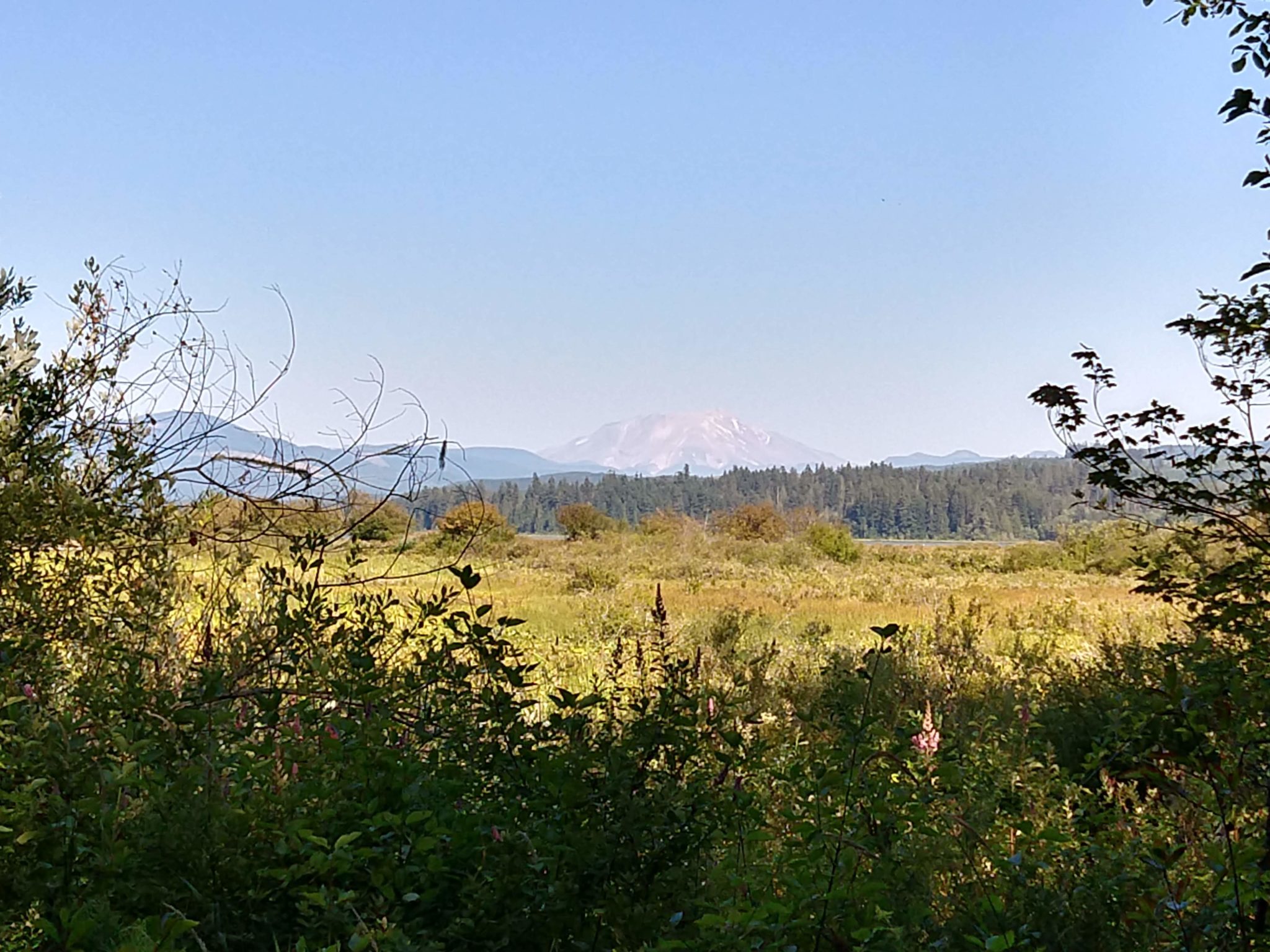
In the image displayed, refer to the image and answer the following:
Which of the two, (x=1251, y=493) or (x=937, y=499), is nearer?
(x=1251, y=493)

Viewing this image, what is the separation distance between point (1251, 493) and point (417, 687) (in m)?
3.01

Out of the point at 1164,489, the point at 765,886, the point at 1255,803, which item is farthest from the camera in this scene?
the point at 1164,489

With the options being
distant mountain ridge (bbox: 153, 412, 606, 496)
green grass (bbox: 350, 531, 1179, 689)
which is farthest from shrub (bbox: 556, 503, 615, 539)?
distant mountain ridge (bbox: 153, 412, 606, 496)

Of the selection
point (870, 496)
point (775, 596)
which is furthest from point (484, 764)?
point (870, 496)

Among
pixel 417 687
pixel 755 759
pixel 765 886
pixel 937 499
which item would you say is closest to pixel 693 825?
pixel 765 886

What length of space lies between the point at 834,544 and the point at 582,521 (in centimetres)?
1177

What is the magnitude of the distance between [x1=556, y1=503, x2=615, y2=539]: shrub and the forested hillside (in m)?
28.2

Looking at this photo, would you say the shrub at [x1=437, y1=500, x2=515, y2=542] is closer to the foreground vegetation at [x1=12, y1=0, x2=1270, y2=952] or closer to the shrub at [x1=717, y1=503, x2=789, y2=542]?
the foreground vegetation at [x1=12, y1=0, x2=1270, y2=952]

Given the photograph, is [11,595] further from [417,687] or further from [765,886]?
[765,886]

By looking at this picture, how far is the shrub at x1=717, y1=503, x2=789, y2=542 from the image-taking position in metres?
39.8

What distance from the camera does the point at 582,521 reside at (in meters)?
39.8

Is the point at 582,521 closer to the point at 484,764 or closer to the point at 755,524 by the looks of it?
the point at 755,524

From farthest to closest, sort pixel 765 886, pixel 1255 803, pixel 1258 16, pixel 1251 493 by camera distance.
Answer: pixel 1251 493 < pixel 1255 803 < pixel 1258 16 < pixel 765 886

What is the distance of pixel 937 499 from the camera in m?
91.8
